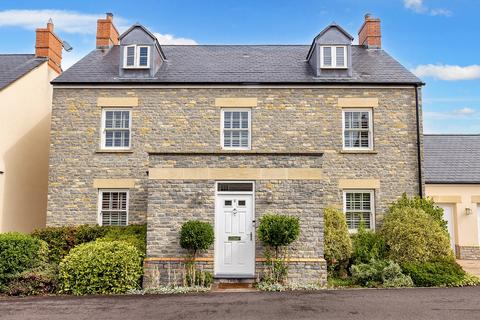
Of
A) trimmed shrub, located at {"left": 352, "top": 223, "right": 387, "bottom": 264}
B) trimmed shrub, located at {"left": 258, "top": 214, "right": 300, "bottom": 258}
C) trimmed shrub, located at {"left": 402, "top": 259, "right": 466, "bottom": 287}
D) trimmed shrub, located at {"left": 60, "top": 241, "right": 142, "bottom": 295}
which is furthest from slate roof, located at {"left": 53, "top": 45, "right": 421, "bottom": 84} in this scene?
trimmed shrub, located at {"left": 60, "top": 241, "right": 142, "bottom": 295}

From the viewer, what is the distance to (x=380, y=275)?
40.7 ft

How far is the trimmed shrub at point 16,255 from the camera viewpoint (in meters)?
12.0

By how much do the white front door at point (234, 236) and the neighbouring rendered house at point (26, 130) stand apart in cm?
873

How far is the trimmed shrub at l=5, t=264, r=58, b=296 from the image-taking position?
38.0ft

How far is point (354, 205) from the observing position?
1568 cm

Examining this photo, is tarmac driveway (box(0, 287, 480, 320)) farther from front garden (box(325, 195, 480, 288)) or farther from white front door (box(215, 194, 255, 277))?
white front door (box(215, 194, 255, 277))

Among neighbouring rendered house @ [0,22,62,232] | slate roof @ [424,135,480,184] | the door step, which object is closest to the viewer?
the door step

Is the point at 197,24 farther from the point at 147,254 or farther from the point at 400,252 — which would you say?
the point at 400,252

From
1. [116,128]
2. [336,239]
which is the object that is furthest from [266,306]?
[116,128]

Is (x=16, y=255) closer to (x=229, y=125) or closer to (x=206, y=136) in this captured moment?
(x=206, y=136)

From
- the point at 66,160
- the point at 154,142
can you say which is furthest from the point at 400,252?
the point at 66,160

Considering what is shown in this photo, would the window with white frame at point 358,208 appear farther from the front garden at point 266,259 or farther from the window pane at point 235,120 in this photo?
the window pane at point 235,120

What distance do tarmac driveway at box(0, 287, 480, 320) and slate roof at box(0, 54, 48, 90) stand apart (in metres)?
9.32

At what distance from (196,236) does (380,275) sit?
212 inches
